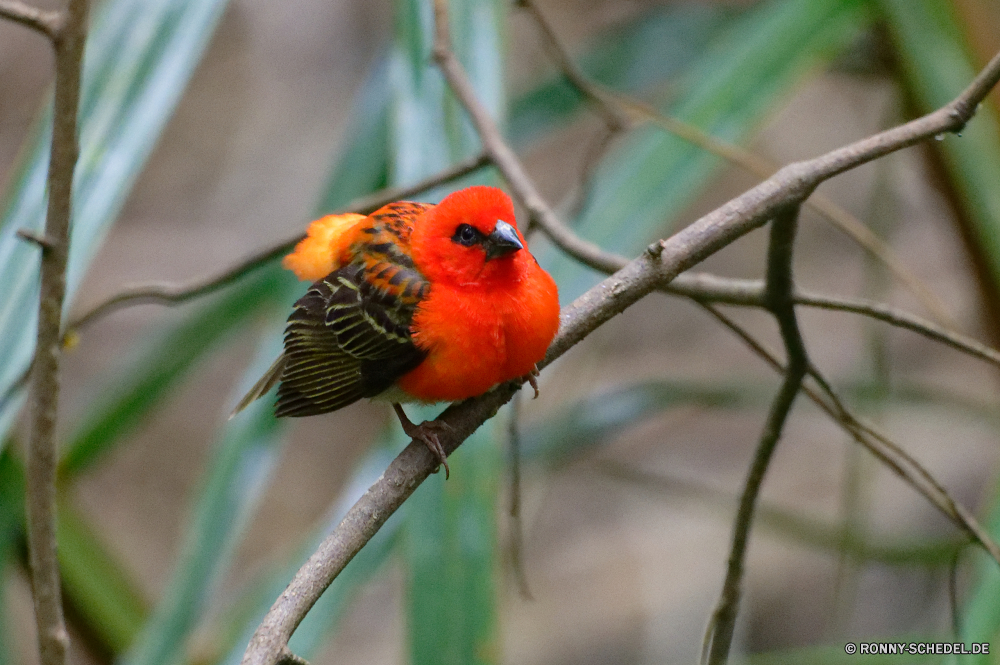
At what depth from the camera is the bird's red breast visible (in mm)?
1631

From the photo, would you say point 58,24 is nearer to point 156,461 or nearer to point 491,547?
point 491,547

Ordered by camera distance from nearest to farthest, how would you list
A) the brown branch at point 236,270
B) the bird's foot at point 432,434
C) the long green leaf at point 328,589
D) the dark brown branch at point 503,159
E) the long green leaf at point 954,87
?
the bird's foot at point 432,434 → the dark brown branch at point 503,159 → the brown branch at point 236,270 → the long green leaf at point 328,589 → the long green leaf at point 954,87

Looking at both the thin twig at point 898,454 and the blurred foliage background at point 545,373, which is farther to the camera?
the blurred foliage background at point 545,373

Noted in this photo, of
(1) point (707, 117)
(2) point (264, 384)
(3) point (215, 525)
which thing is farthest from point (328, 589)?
(1) point (707, 117)

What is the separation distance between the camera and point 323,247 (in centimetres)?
207

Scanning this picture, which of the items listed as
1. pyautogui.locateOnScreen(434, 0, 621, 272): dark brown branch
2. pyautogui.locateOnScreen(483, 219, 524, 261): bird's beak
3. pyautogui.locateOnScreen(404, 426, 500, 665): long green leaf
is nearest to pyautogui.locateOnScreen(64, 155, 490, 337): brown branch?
pyautogui.locateOnScreen(434, 0, 621, 272): dark brown branch

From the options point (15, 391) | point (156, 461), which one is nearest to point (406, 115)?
point (15, 391)

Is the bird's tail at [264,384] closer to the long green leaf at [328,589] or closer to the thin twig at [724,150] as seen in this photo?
the long green leaf at [328,589]

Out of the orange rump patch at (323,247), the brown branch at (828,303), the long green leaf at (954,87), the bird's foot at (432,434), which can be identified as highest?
the long green leaf at (954,87)

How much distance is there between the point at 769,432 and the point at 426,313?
66cm

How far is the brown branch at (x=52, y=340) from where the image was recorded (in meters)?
0.95

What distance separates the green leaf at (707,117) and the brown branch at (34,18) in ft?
4.08

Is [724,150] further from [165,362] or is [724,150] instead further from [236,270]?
[165,362]

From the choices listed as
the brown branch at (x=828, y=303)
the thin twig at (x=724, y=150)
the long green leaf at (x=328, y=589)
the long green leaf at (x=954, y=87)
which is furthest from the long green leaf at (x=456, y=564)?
the long green leaf at (x=954, y=87)
